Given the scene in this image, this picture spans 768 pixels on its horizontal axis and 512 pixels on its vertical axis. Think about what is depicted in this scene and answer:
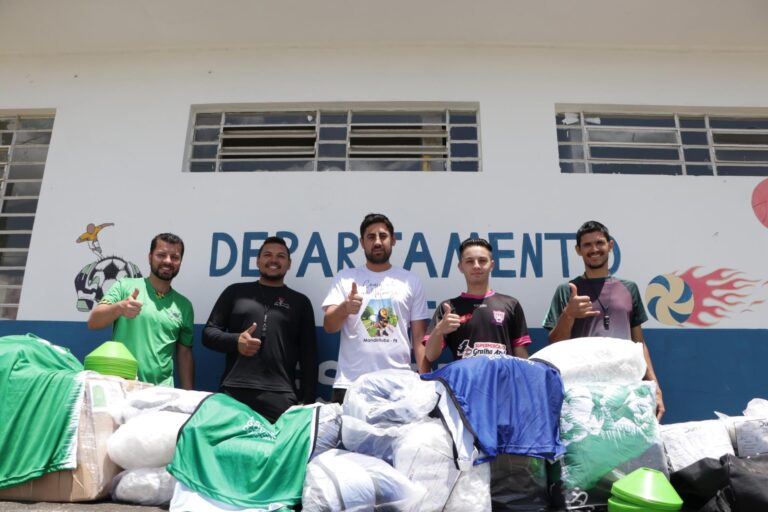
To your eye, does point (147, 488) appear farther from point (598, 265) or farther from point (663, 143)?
point (663, 143)

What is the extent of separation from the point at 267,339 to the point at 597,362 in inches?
70.8

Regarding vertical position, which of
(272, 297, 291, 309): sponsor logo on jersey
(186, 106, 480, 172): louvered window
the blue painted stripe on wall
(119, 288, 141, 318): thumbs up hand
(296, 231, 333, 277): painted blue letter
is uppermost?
(186, 106, 480, 172): louvered window

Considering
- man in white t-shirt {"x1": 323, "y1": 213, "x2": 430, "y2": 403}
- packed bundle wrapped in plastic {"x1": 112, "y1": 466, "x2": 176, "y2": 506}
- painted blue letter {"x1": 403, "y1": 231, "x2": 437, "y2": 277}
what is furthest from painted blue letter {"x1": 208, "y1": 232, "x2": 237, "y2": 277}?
packed bundle wrapped in plastic {"x1": 112, "y1": 466, "x2": 176, "y2": 506}

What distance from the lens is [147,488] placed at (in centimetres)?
268

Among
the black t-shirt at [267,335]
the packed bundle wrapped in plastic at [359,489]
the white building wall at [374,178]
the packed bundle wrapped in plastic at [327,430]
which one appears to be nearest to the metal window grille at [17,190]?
the white building wall at [374,178]

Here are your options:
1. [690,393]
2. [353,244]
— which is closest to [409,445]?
[353,244]

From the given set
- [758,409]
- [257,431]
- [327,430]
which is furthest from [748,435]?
[257,431]

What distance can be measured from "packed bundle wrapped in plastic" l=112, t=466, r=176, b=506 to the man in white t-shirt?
39.2 inches

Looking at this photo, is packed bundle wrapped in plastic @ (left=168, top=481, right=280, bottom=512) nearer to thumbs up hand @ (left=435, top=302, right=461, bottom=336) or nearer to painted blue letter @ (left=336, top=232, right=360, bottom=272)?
thumbs up hand @ (left=435, top=302, right=461, bottom=336)

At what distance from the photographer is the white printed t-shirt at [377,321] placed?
3.36 meters

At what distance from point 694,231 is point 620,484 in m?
2.42

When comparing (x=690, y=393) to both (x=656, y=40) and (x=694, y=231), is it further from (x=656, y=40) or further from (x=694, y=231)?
(x=656, y=40)

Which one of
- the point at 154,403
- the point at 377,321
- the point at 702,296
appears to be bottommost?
the point at 154,403

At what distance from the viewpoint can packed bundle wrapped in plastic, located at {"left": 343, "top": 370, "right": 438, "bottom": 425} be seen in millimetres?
2676
